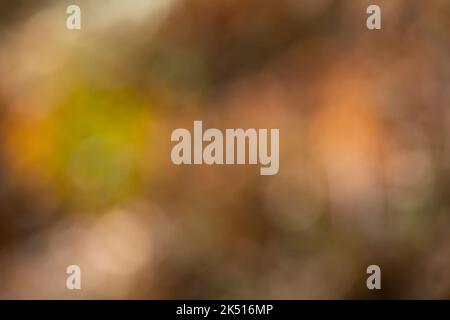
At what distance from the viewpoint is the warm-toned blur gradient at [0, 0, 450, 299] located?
1301 millimetres

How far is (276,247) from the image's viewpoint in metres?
1.31

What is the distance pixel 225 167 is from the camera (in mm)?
1311

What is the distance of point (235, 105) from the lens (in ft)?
4.30

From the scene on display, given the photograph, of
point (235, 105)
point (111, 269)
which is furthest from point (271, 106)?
point (111, 269)

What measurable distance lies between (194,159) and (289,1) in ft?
1.00

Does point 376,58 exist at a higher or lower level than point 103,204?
higher

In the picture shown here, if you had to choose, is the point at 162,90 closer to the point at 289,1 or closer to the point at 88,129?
the point at 88,129

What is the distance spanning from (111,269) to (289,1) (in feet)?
1.75

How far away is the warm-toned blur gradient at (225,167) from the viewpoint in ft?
4.27

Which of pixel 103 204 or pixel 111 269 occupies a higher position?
pixel 103 204
